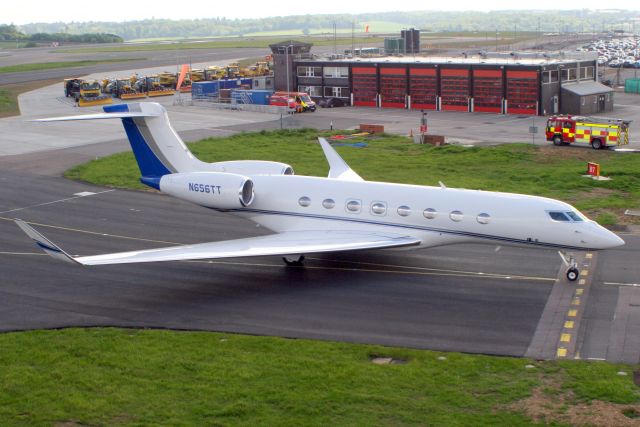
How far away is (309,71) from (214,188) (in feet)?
193

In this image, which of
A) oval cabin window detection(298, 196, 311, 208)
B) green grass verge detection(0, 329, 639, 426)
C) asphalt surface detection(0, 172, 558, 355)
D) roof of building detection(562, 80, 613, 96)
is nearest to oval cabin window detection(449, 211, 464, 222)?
asphalt surface detection(0, 172, 558, 355)

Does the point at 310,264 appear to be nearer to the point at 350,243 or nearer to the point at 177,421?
the point at 350,243

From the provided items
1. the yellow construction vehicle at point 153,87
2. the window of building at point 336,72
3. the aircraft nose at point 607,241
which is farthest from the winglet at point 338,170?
the yellow construction vehicle at point 153,87

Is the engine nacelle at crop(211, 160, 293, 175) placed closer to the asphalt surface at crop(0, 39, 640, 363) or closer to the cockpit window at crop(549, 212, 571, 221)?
the asphalt surface at crop(0, 39, 640, 363)

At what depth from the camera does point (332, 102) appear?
275 ft

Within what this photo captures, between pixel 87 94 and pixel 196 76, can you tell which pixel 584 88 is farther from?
pixel 196 76

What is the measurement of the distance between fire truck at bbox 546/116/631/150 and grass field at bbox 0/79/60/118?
51086 millimetres

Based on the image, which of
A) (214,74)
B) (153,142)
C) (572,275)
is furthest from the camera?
(214,74)

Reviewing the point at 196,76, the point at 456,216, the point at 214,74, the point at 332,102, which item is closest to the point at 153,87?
the point at 196,76

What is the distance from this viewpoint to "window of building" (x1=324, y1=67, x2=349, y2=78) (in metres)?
84.1

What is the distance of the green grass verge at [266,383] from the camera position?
60.0 ft

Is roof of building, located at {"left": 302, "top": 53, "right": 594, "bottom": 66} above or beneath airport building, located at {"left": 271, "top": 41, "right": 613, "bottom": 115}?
above

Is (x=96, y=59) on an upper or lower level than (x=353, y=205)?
upper

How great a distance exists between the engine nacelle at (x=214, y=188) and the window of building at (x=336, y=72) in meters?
54.7
